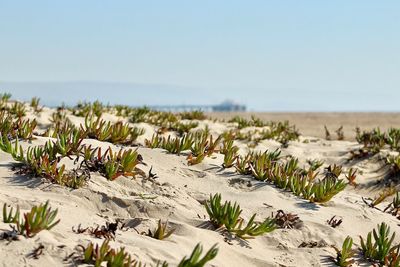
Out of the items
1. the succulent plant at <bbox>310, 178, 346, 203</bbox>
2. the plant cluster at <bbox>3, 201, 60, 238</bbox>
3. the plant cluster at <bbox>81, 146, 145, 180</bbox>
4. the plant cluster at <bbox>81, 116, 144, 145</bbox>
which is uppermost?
the plant cluster at <bbox>81, 116, 144, 145</bbox>

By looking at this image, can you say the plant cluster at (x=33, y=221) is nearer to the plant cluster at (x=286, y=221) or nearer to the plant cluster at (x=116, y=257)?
the plant cluster at (x=116, y=257)

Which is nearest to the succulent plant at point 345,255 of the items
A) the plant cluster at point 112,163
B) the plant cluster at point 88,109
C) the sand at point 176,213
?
the sand at point 176,213

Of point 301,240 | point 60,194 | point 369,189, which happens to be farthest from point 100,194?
point 369,189

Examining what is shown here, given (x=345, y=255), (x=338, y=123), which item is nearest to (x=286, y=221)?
(x=345, y=255)

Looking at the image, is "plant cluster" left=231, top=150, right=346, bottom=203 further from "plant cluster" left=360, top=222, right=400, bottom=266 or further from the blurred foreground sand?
the blurred foreground sand

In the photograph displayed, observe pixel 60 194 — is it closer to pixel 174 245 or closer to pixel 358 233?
pixel 174 245

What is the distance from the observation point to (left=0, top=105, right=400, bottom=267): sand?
4812 millimetres

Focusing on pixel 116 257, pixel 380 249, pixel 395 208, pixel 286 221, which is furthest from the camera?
pixel 395 208

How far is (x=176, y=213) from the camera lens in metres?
5.87

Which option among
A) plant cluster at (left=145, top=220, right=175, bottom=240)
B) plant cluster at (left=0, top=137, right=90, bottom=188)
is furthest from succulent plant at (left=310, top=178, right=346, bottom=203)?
plant cluster at (left=0, top=137, right=90, bottom=188)

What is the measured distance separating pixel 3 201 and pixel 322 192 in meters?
3.31

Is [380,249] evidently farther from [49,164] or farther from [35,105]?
[35,105]

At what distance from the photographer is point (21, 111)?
10.8 metres

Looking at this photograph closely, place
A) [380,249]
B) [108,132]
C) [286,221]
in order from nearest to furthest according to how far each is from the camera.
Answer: [380,249]
[286,221]
[108,132]
